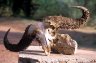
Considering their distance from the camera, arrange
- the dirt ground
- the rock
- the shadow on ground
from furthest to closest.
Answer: the shadow on ground, the dirt ground, the rock

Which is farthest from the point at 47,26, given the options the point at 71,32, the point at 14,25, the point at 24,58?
the point at 14,25

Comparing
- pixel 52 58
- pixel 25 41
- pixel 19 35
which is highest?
pixel 25 41

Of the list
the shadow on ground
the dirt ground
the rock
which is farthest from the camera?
the shadow on ground

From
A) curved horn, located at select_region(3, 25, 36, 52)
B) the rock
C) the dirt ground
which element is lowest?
the dirt ground

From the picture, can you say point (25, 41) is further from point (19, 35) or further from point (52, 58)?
point (19, 35)

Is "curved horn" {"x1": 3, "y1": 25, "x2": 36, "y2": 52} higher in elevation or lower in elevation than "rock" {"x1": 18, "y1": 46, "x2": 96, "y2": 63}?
higher

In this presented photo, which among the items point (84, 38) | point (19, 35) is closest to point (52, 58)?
point (84, 38)

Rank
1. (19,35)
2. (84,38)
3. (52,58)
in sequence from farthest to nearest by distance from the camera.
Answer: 1. (19,35)
2. (84,38)
3. (52,58)

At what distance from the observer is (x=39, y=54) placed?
5.20 metres

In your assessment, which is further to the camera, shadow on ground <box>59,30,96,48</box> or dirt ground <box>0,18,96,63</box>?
shadow on ground <box>59,30,96,48</box>

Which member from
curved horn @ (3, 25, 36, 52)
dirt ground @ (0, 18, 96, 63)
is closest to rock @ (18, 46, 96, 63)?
curved horn @ (3, 25, 36, 52)

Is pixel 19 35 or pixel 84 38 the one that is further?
pixel 19 35

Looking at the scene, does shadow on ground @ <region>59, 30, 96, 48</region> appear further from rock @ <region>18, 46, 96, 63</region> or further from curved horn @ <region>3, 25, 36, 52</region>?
curved horn @ <region>3, 25, 36, 52</region>

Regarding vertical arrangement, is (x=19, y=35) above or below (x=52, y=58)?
below
